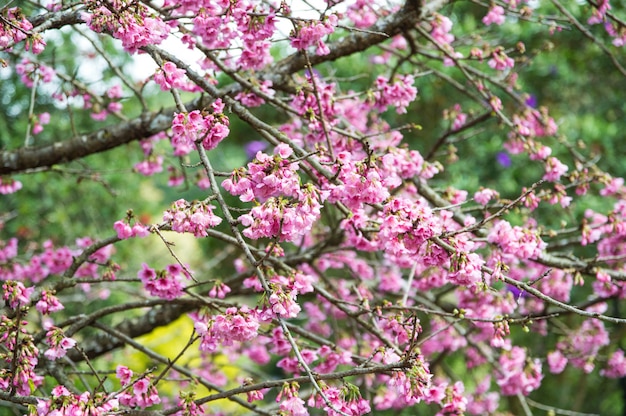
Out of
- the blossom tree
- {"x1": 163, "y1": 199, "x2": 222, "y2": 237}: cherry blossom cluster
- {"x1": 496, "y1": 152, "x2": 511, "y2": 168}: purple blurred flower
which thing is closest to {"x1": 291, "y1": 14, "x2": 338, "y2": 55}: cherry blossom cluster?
the blossom tree

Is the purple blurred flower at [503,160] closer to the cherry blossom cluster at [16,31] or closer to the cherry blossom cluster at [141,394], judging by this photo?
the cherry blossom cluster at [141,394]

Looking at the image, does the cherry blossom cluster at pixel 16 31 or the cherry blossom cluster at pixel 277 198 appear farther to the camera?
the cherry blossom cluster at pixel 16 31

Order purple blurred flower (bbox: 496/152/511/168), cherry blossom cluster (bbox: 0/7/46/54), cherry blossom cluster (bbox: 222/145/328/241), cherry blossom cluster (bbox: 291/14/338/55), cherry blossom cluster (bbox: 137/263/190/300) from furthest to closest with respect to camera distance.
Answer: purple blurred flower (bbox: 496/152/511/168) < cherry blossom cluster (bbox: 137/263/190/300) < cherry blossom cluster (bbox: 291/14/338/55) < cherry blossom cluster (bbox: 0/7/46/54) < cherry blossom cluster (bbox: 222/145/328/241)

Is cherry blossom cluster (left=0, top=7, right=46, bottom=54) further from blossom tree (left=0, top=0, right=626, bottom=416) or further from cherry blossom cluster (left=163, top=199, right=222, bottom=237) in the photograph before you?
cherry blossom cluster (left=163, top=199, right=222, bottom=237)

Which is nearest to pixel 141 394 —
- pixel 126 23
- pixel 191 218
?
pixel 191 218

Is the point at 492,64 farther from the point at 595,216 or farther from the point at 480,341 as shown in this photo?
the point at 480,341

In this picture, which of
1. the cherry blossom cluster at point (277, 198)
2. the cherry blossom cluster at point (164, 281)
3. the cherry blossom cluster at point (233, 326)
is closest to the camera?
the cherry blossom cluster at point (277, 198)

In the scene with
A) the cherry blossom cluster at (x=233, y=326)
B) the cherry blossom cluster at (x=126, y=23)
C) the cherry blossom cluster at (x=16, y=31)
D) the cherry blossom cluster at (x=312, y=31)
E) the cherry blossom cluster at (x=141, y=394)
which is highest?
the cherry blossom cluster at (x=16, y=31)

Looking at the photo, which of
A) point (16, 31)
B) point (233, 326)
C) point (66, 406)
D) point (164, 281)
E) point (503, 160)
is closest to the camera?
point (66, 406)

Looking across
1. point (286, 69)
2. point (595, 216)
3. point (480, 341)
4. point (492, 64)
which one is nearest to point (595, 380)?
point (480, 341)

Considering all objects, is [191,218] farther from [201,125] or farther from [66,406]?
[66,406]

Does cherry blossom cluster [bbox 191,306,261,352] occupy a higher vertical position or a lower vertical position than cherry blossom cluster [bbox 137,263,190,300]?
lower

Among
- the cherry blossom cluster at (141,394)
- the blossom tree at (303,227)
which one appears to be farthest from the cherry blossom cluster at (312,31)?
the cherry blossom cluster at (141,394)

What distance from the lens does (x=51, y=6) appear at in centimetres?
236
